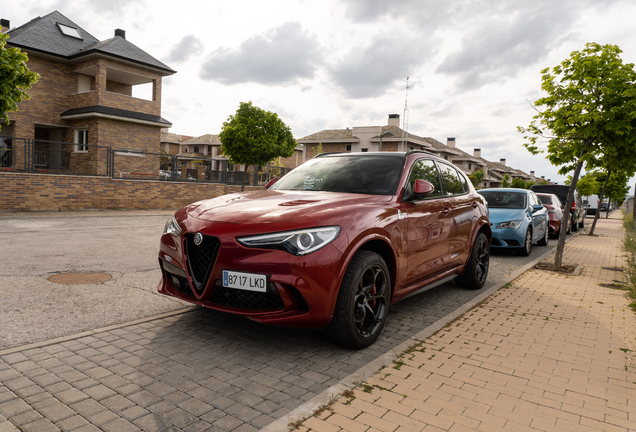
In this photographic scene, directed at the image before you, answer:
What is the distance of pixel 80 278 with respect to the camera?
5957 millimetres

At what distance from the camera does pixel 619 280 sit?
24.9ft

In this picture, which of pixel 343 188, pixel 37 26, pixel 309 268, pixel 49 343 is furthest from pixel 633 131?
pixel 37 26

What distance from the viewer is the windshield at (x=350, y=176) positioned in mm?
4504

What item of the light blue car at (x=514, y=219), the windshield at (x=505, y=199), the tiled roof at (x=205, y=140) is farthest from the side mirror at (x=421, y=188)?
the tiled roof at (x=205, y=140)

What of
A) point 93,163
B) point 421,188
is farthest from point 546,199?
point 93,163

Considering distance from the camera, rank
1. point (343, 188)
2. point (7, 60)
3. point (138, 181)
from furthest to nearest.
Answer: point (138, 181) → point (7, 60) → point (343, 188)

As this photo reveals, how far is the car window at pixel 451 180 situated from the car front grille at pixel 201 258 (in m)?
3.16

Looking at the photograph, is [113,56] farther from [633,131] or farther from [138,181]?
[633,131]

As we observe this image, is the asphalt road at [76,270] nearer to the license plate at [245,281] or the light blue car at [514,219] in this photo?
the light blue car at [514,219]

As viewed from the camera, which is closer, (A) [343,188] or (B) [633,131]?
(A) [343,188]

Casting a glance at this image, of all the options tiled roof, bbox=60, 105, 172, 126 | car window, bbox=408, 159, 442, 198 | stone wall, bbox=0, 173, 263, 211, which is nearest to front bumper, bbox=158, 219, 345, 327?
car window, bbox=408, 159, 442, 198

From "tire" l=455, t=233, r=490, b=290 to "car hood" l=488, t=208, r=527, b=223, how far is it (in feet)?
12.7

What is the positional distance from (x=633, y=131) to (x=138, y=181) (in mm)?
17860

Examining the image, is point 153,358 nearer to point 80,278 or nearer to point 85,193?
point 80,278
